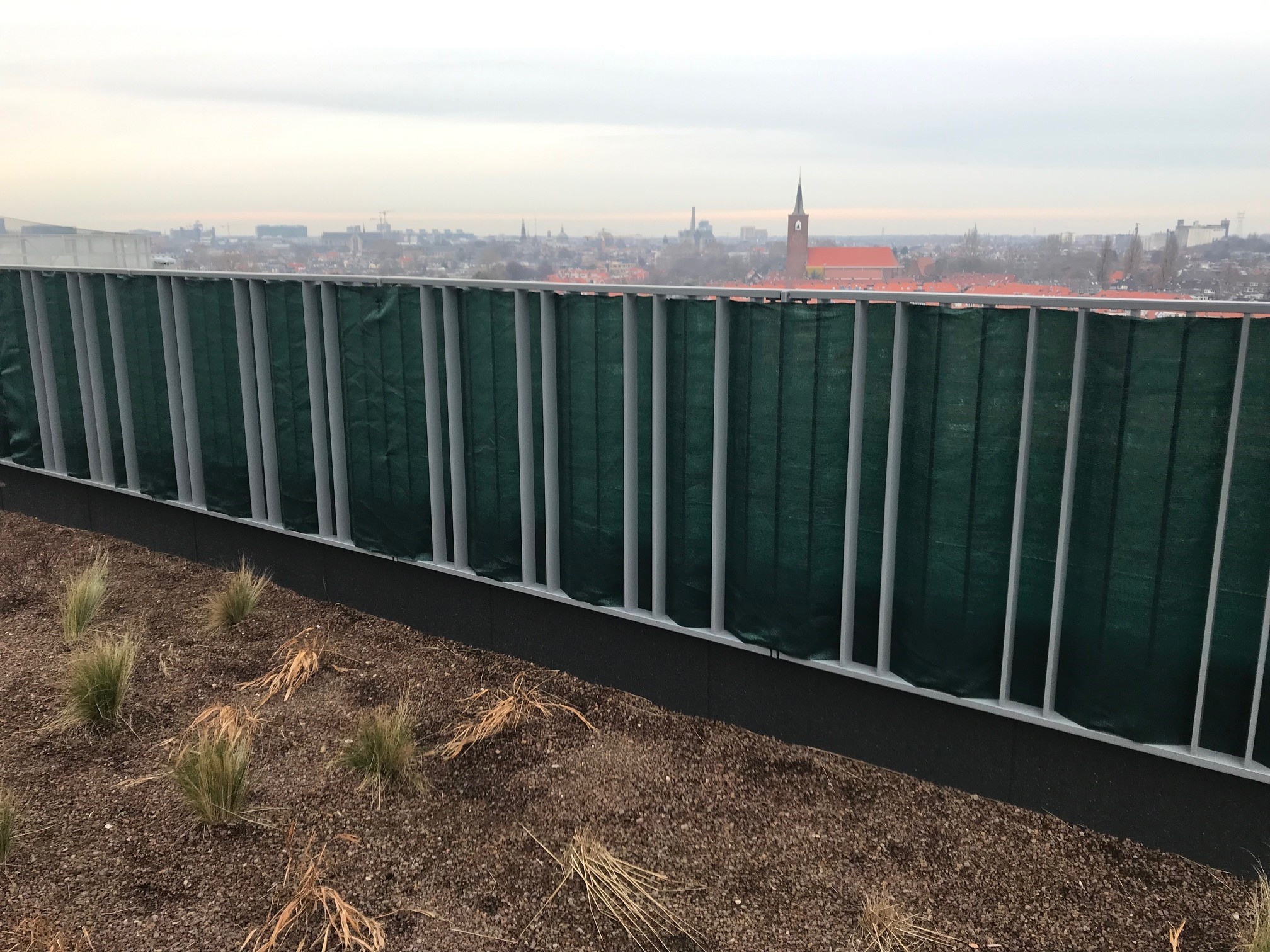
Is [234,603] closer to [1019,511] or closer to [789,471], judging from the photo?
[789,471]

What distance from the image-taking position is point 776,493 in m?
4.09

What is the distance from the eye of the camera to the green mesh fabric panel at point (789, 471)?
3883 millimetres

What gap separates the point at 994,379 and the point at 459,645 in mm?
3091

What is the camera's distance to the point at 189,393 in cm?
641

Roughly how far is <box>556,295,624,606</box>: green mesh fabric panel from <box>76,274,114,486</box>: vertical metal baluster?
3916mm

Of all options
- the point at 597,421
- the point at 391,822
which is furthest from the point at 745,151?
the point at 391,822

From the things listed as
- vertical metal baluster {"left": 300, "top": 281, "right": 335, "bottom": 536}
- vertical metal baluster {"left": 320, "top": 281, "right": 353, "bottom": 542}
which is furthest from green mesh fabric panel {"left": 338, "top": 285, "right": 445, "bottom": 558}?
vertical metal baluster {"left": 300, "top": 281, "right": 335, "bottom": 536}

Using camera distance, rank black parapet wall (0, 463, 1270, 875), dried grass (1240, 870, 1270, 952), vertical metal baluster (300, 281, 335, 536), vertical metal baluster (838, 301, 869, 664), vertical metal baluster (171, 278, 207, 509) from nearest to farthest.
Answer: dried grass (1240, 870, 1270, 952) → black parapet wall (0, 463, 1270, 875) → vertical metal baluster (838, 301, 869, 664) → vertical metal baluster (300, 281, 335, 536) → vertical metal baluster (171, 278, 207, 509)

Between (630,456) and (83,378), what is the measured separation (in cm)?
462

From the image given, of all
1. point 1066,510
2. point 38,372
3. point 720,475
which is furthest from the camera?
point 38,372

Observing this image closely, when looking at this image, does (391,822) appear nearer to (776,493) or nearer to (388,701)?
(388,701)

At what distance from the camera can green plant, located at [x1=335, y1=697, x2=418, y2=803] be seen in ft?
12.7

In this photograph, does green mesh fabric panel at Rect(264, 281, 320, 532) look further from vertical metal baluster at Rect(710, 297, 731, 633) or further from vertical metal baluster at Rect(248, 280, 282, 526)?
vertical metal baluster at Rect(710, 297, 731, 633)

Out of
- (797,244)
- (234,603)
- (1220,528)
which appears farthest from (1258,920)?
(234,603)
